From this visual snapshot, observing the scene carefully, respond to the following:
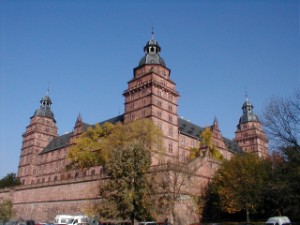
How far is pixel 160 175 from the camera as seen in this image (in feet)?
125

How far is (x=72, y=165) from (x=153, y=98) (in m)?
21.2

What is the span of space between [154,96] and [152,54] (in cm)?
944

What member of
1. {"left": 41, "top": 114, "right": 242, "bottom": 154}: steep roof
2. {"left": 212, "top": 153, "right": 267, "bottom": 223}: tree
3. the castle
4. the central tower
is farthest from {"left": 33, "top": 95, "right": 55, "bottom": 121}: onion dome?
{"left": 212, "top": 153, "right": 267, "bottom": 223}: tree

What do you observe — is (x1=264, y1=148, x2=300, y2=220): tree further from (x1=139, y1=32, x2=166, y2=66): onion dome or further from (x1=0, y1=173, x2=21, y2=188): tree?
(x1=0, y1=173, x2=21, y2=188): tree

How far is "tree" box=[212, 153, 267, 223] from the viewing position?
3759cm

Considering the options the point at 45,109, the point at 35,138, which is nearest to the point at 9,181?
the point at 35,138

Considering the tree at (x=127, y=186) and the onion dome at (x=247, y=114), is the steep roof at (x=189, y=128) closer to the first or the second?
the onion dome at (x=247, y=114)

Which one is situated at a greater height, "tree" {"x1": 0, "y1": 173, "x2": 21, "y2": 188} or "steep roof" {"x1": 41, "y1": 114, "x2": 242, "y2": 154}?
"steep roof" {"x1": 41, "y1": 114, "x2": 242, "y2": 154}

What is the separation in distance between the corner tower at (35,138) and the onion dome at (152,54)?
4215 cm

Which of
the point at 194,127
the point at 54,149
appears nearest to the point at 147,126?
the point at 194,127

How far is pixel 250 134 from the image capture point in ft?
303

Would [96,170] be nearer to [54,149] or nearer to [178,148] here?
[178,148]

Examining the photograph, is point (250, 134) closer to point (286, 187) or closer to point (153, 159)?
point (153, 159)

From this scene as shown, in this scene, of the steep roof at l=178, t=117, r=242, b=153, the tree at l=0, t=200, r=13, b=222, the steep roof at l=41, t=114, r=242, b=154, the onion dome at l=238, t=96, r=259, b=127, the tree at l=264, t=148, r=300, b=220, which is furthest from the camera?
the onion dome at l=238, t=96, r=259, b=127
